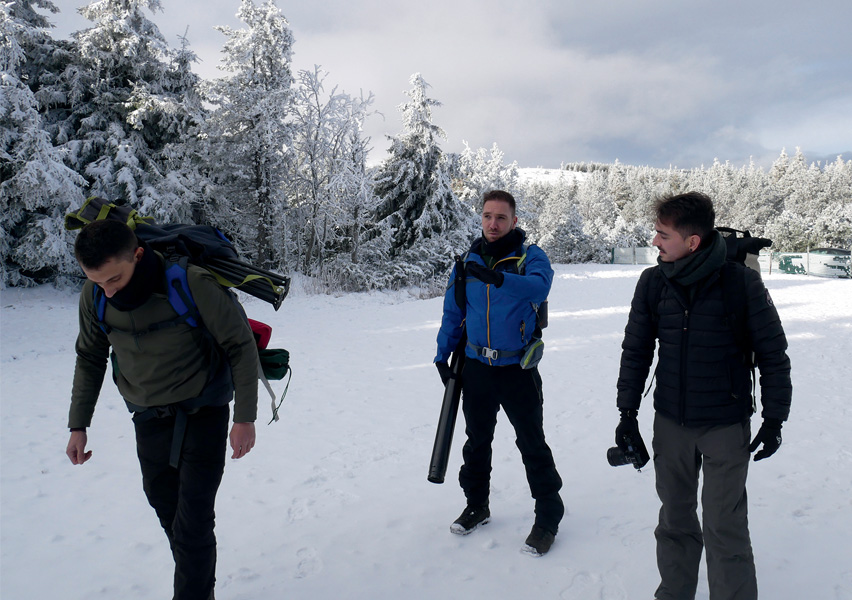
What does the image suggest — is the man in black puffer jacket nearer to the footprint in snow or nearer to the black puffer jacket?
the black puffer jacket

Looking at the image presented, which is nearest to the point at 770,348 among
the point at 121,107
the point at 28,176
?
the point at 28,176

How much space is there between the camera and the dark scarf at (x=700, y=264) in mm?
2398

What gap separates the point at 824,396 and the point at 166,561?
747cm

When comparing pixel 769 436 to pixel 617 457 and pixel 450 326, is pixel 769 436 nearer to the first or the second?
pixel 617 457

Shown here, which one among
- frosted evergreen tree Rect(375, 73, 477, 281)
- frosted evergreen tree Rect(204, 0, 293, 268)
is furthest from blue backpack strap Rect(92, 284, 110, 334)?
frosted evergreen tree Rect(375, 73, 477, 281)

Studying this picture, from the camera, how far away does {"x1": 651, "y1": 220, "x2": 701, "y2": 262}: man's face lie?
8.12 ft

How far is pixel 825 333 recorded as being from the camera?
10.6m

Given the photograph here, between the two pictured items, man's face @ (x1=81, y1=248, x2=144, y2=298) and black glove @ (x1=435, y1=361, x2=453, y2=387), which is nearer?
man's face @ (x1=81, y1=248, x2=144, y2=298)

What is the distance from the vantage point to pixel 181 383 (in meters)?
2.42

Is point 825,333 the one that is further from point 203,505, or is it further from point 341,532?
point 203,505

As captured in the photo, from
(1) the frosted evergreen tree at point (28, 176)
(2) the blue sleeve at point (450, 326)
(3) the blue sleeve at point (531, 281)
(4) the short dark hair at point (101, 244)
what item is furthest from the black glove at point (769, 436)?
(1) the frosted evergreen tree at point (28, 176)

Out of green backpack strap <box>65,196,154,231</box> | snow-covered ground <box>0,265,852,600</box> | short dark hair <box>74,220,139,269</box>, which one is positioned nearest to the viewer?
short dark hair <box>74,220,139,269</box>

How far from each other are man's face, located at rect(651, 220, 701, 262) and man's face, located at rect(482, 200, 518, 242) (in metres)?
0.96

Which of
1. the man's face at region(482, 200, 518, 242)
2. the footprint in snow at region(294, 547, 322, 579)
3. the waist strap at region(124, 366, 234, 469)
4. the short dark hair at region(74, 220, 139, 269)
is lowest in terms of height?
the footprint in snow at region(294, 547, 322, 579)
